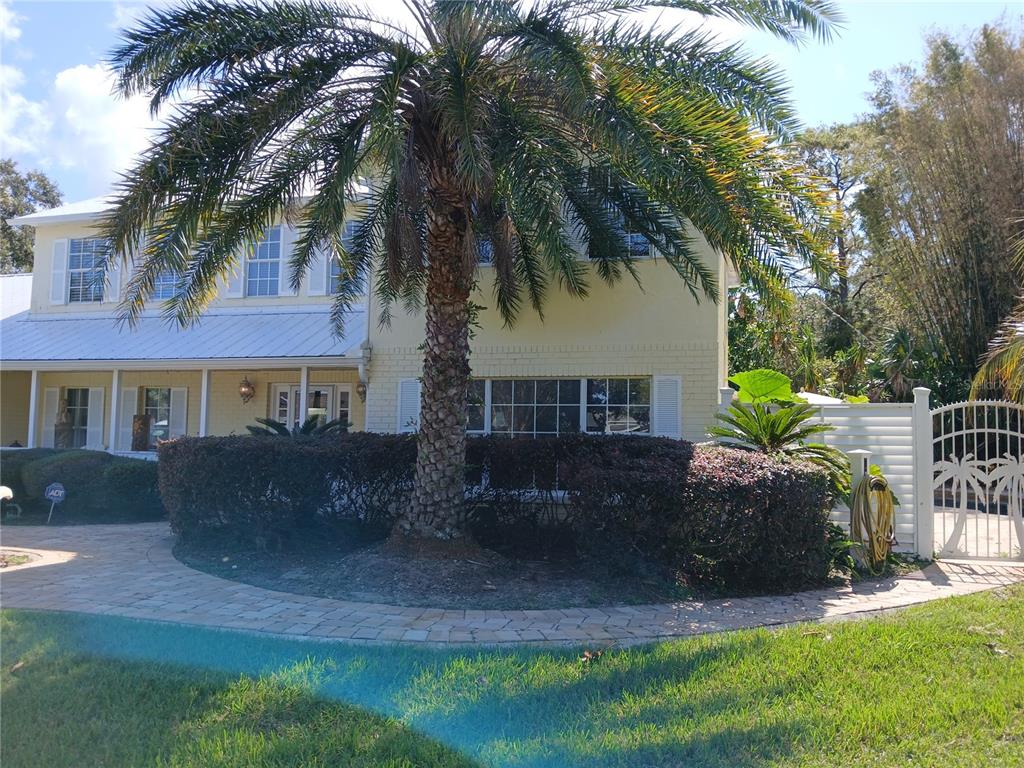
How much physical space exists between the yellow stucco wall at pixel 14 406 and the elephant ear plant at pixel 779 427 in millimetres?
17633

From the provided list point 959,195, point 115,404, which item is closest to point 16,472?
point 115,404

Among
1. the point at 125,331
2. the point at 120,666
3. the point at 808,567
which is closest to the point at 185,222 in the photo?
the point at 120,666

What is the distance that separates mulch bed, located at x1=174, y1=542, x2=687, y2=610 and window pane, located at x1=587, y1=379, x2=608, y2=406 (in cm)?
361

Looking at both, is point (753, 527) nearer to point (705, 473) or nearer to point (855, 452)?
point (705, 473)

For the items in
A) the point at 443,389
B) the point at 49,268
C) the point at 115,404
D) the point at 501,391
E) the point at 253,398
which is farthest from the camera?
the point at 49,268

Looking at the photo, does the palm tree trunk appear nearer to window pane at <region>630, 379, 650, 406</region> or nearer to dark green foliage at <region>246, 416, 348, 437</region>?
dark green foliage at <region>246, 416, 348, 437</region>

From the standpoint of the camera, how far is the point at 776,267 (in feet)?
24.6

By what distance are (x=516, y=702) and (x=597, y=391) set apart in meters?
7.90

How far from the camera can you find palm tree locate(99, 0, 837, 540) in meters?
6.88

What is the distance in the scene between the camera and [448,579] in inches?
306

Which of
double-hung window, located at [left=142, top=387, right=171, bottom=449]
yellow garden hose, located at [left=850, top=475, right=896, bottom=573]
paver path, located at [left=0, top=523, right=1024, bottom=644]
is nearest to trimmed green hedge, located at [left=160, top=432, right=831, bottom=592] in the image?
paver path, located at [left=0, top=523, right=1024, bottom=644]

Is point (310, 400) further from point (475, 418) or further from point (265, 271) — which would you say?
point (475, 418)

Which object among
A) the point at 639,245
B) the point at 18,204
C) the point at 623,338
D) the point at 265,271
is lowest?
the point at 623,338

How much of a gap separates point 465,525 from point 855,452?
488 centimetres
